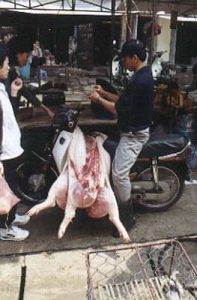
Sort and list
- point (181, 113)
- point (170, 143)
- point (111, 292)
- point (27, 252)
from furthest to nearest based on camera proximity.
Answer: point (181, 113) → point (170, 143) → point (27, 252) → point (111, 292)

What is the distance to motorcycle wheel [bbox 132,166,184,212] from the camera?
503cm

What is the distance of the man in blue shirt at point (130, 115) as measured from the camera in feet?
13.9

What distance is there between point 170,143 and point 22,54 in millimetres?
1994

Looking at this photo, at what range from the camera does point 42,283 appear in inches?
148

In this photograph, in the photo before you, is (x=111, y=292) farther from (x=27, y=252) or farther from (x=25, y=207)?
(x=25, y=207)

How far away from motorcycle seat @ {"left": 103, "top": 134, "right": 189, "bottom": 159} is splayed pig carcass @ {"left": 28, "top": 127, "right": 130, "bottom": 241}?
0.34 meters

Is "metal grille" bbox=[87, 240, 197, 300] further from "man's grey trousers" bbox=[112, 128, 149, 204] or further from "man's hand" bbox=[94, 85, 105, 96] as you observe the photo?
"man's hand" bbox=[94, 85, 105, 96]

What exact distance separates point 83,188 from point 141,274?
3.32 feet

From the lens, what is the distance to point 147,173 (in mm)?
5023

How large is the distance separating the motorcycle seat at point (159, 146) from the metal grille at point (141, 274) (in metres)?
1.15

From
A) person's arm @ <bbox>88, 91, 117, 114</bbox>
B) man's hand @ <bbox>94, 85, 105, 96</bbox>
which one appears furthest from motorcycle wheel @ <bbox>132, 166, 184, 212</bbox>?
man's hand @ <bbox>94, 85, 105, 96</bbox>

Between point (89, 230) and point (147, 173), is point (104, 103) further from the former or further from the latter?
point (89, 230)

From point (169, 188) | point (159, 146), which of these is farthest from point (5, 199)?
point (169, 188)

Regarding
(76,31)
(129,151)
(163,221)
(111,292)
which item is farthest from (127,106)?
(76,31)
